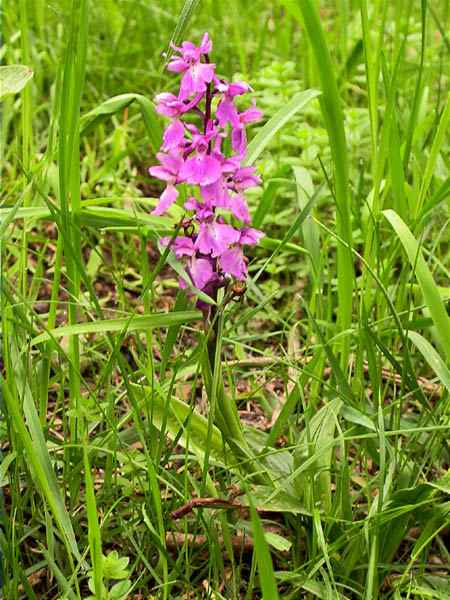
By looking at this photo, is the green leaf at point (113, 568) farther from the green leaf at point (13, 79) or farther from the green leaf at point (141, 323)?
the green leaf at point (13, 79)

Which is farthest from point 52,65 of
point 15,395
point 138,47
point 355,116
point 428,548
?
point 428,548

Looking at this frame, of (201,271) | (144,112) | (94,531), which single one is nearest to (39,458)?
(94,531)

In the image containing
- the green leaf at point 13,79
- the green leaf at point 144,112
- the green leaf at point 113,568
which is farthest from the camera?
the green leaf at point 144,112

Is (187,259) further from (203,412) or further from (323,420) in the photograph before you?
(203,412)

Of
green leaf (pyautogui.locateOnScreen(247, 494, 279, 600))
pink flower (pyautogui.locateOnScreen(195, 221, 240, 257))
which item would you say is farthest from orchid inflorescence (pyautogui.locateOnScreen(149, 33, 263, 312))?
green leaf (pyautogui.locateOnScreen(247, 494, 279, 600))

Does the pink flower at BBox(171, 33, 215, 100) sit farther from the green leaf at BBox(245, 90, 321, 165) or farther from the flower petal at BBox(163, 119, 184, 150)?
the green leaf at BBox(245, 90, 321, 165)

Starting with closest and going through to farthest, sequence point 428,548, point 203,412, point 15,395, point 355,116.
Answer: point 15,395, point 428,548, point 203,412, point 355,116

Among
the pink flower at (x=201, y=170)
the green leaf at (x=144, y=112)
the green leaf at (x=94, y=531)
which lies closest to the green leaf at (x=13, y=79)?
the green leaf at (x=144, y=112)
